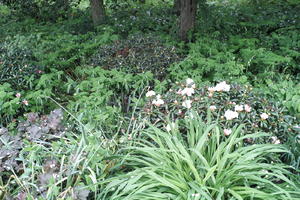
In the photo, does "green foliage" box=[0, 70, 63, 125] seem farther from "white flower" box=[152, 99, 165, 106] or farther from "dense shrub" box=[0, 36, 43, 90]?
"white flower" box=[152, 99, 165, 106]

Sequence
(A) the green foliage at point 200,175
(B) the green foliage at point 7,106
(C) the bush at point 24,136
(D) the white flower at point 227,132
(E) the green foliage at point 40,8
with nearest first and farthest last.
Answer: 1. (A) the green foliage at point 200,175
2. (C) the bush at point 24,136
3. (D) the white flower at point 227,132
4. (B) the green foliage at point 7,106
5. (E) the green foliage at point 40,8

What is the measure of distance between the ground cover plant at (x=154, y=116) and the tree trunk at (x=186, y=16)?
0.03 metres

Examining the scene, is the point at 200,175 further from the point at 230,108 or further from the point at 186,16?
the point at 186,16

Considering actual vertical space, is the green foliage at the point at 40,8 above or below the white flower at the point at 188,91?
above

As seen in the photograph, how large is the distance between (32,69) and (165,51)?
1600 mm

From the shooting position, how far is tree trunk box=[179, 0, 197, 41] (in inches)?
193

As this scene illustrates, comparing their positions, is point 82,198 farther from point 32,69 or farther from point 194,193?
point 32,69

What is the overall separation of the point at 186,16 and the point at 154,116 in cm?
250

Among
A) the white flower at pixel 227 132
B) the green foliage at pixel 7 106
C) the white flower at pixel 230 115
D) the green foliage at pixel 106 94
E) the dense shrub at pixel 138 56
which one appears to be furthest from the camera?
the dense shrub at pixel 138 56

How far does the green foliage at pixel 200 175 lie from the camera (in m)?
2.15

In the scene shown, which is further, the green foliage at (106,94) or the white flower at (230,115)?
the green foliage at (106,94)

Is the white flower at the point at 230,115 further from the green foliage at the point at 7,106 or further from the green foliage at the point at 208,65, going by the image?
the green foliage at the point at 7,106

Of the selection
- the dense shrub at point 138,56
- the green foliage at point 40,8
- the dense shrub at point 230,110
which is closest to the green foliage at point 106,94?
the dense shrub at point 138,56

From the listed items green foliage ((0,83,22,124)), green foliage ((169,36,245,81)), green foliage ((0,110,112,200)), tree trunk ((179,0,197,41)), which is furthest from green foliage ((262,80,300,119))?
green foliage ((0,83,22,124))
